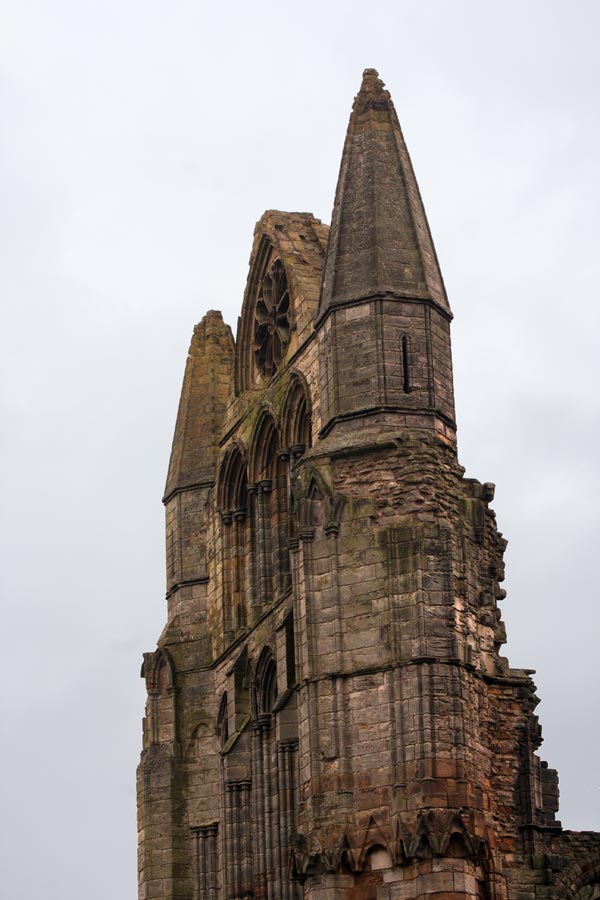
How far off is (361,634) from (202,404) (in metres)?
12.4

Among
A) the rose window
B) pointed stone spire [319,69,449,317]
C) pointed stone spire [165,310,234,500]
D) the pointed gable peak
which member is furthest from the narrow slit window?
pointed stone spire [165,310,234,500]

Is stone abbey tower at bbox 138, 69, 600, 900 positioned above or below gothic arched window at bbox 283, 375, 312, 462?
below

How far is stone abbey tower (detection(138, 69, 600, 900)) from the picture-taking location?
37094 mm

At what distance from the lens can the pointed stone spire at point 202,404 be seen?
4900cm

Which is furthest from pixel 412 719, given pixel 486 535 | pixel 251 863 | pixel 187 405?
pixel 187 405

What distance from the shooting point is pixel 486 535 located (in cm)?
3953

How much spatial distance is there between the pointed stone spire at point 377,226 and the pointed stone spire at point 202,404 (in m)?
8.51

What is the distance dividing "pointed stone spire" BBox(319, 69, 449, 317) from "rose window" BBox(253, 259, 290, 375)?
441 cm

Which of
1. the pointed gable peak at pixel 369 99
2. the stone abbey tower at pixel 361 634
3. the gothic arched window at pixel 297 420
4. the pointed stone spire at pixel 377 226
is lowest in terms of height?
the stone abbey tower at pixel 361 634

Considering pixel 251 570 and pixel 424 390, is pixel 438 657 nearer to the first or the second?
pixel 424 390

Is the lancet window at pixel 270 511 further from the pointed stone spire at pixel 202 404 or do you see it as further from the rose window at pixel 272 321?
the pointed stone spire at pixel 202 404

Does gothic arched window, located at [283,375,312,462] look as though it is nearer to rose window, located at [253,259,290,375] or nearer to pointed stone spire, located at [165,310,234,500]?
rose window, located at [253,259,290,375]

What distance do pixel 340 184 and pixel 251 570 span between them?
7.35m

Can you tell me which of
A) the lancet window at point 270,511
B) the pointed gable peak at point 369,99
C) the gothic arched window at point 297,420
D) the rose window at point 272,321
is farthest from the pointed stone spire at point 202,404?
the pointed gable peak at point 369,99
